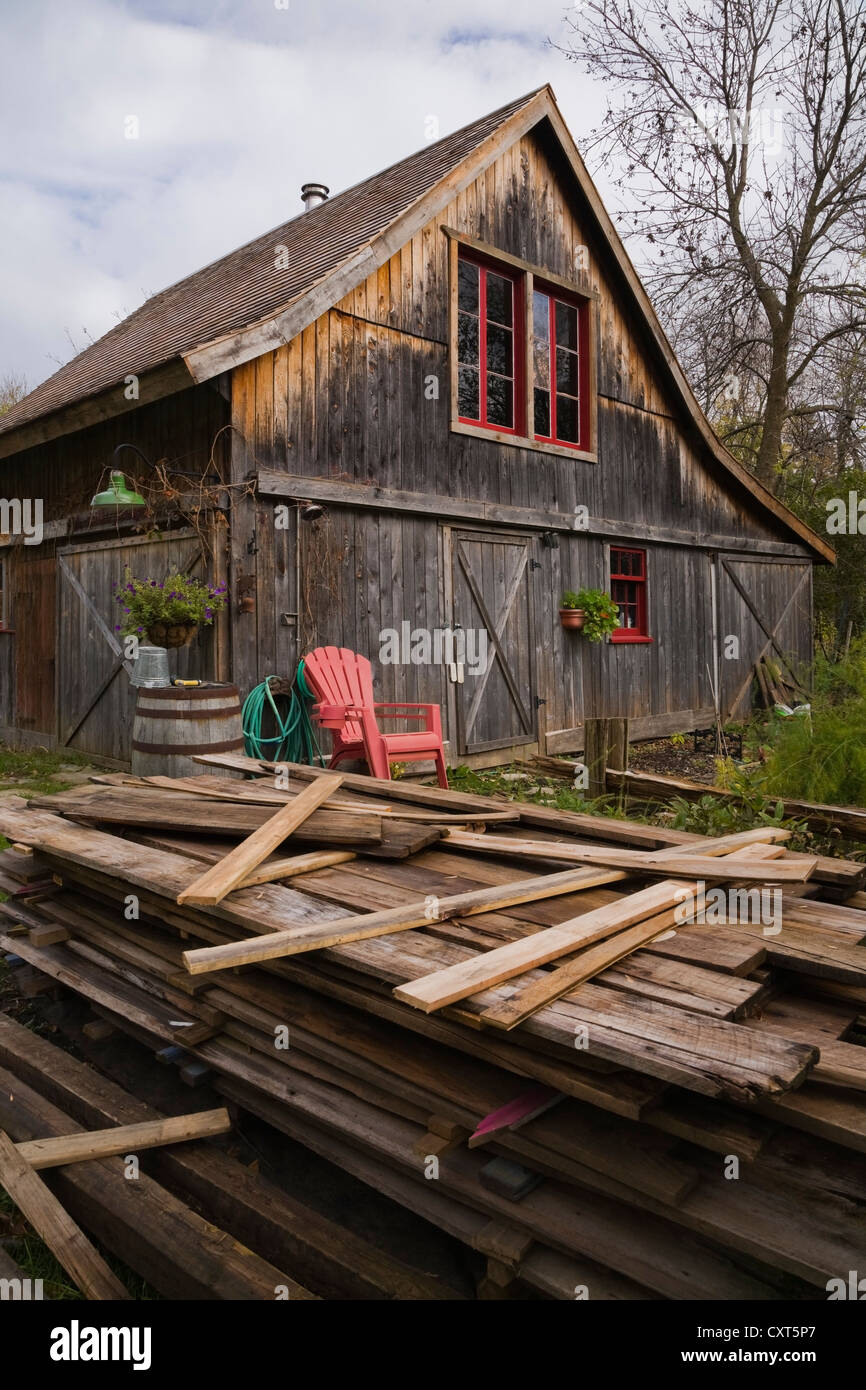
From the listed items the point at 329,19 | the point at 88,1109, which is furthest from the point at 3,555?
the point at 88,1109

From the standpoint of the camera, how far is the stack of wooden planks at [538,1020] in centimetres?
146

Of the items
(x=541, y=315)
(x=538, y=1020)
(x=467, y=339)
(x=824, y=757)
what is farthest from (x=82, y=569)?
(x=538, y=1020)

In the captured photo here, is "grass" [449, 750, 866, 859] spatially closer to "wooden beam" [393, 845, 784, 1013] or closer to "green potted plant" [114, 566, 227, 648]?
"wooden beam" [393, 845, 784, 1013]

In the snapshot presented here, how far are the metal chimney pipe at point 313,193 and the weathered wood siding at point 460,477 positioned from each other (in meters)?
3.21

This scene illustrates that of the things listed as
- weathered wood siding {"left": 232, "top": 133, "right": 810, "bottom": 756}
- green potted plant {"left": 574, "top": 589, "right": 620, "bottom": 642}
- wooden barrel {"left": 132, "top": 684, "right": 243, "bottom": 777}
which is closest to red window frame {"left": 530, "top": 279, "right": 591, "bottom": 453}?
weathered wood siding {"left": 232, "top": 133, "right": 810, "bottom": 756}

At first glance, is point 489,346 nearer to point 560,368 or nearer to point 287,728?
point 560,368

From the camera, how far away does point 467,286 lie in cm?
772

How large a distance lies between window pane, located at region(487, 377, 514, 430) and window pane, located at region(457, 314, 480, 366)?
29 centimetres

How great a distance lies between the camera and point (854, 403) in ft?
52.1

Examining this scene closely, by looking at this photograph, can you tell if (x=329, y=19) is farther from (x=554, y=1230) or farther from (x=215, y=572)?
(x=554, y=1230)

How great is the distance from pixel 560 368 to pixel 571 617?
2.47 metres

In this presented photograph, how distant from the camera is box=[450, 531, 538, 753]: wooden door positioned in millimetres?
7598

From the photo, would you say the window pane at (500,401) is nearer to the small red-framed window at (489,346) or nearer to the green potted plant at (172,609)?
the small red-framed window at (489,346)
